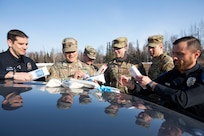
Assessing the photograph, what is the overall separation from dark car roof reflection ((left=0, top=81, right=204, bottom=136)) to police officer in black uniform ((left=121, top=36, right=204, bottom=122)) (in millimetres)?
593

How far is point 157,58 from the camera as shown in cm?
393

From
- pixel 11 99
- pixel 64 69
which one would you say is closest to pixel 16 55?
pixel 64 69

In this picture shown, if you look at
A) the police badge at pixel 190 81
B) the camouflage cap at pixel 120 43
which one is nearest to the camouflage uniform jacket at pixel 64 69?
the camouflage cap at pixel 120 43

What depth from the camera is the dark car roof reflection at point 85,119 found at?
93 centimetres

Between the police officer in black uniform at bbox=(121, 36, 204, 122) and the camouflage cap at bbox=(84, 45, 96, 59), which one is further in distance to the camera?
the camouflage cap at bbox=(84, 45, 96, 59)

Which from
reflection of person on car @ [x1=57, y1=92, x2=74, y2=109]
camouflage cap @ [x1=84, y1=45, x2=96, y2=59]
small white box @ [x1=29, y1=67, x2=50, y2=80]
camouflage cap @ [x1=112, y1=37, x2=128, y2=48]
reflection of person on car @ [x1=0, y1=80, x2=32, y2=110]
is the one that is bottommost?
reflection of person on car @ [x1=57, y1=92, x2=74, y2=109]

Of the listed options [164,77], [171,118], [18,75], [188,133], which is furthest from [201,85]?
[18,75]

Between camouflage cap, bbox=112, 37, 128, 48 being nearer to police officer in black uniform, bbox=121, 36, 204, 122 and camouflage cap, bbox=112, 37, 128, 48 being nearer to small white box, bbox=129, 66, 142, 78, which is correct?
police officer in black uniform, bbox=121, 36, 204, 122

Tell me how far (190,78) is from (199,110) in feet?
1.12

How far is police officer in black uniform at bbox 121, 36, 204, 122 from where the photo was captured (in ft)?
6.17

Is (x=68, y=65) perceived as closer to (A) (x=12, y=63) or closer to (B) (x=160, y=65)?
(A) (x=12, y=63)

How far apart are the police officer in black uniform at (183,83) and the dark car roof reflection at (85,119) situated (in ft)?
1.94

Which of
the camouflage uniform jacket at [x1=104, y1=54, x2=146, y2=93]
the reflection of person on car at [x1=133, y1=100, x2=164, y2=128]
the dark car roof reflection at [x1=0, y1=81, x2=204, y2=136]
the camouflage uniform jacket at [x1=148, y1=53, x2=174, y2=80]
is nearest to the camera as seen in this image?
the dark car roof reflection at [x1=0, y1=81, x2=204, y2=136]

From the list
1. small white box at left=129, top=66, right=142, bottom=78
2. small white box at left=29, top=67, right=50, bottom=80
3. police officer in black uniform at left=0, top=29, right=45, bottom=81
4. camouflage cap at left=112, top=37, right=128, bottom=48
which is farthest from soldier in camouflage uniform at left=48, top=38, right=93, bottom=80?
small white box at left=129, top=66, right=142, bottom=78
